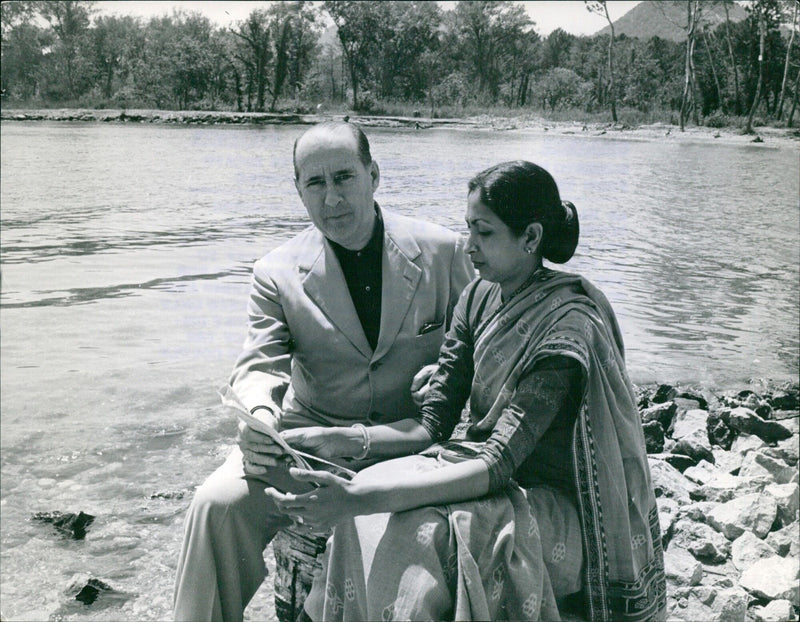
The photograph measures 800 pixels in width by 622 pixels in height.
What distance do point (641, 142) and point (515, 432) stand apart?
1447cm

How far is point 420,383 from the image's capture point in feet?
8.98

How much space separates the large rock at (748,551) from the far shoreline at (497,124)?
10.4 feet

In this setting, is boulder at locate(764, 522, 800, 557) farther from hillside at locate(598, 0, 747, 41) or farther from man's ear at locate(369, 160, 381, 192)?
hillside at locate(598, 0, 747, 41)

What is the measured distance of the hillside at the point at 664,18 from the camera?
4871 millimetres

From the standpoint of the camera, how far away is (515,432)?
208 cm

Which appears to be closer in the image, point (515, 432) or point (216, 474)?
point (515, 432)

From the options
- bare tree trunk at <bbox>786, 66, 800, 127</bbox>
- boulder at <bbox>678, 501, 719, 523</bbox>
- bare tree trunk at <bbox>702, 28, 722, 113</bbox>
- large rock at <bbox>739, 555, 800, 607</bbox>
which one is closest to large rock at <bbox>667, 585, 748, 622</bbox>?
large rock at <bbox>739, 555, 800, 607</bbox>

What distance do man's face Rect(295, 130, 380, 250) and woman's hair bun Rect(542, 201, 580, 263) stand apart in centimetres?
80

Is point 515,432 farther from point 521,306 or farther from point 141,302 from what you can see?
point 141,302

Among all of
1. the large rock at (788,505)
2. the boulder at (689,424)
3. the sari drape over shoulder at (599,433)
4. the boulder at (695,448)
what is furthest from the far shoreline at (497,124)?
the large rock at (788,505)

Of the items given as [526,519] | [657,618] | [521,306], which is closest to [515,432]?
[526,519]

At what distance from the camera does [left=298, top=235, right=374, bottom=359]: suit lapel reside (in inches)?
116

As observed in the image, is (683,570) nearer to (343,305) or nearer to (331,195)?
(343,305)

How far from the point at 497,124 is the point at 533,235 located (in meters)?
16.9
